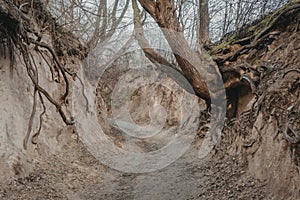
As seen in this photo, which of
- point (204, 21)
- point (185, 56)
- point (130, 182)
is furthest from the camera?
point (204, 21)

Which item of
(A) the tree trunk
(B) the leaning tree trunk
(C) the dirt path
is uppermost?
(A) the tree trunk

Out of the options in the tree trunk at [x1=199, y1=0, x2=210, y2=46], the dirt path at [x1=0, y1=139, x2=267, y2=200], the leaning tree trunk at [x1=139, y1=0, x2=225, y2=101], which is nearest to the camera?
the dirt path at [x1=0, y1=139, x2=267, y2=200]

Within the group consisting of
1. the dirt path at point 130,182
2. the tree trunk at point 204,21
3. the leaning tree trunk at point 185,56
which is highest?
the tree trunk at point 204,21

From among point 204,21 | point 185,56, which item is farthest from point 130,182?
point 204,21

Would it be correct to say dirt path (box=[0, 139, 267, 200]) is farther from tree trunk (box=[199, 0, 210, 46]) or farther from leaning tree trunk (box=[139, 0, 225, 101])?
tree trunk (box=[199, 0, 210, 46])

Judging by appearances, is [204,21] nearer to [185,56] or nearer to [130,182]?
[185,56]

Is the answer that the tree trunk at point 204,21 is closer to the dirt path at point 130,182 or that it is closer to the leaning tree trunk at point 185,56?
the leaning tree trunk at point 185,56

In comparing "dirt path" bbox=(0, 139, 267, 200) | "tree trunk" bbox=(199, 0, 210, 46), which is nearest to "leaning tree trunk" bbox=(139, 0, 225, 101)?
"tree trunk" bbox=(199, 0, 210, 46)

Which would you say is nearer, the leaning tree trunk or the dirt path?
the dirt path

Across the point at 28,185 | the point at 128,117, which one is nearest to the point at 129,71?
the point at 128,117

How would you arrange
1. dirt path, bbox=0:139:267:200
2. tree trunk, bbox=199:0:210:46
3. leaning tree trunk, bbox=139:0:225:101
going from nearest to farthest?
dirt path, bbox=0:139:267:200
leaning tree trunk, bbox=139:0:225:101
tree trunk, bbox=199:0:210:46

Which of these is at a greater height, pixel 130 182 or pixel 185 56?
pixel 185 56

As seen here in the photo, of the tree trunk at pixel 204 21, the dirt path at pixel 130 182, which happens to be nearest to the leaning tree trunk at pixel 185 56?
the tree trunk at pixel 204 21

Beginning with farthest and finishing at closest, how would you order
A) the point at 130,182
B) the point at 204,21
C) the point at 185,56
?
the point at 204,21 < the point at 185,56 < the point at 130,182
